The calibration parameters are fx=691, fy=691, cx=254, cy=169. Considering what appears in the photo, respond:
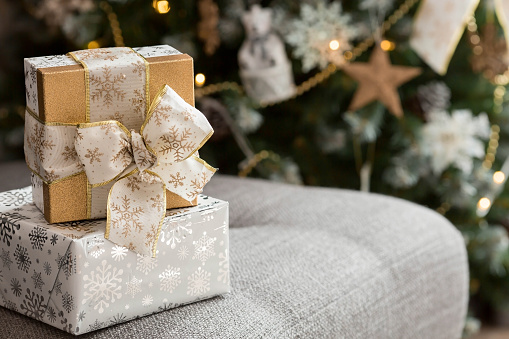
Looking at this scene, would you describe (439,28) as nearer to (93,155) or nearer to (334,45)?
(334,45)

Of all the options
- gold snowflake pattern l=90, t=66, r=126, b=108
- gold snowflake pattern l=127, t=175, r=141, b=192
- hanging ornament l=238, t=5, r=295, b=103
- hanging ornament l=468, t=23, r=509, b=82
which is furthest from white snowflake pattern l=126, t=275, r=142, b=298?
hanging ornament l=468, t=23, r=509, b=82

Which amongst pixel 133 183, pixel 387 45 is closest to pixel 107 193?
pixel 133 183

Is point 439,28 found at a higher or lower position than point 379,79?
higher

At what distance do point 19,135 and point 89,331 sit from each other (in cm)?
115

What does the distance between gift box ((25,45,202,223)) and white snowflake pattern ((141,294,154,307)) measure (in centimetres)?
11

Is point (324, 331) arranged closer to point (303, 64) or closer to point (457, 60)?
point (303, 64)

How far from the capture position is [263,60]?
163 centimetres

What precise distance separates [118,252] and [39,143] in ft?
0.50

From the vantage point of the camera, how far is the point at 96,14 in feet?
5.66

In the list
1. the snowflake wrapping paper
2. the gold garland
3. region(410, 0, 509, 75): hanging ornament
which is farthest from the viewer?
the gold garland

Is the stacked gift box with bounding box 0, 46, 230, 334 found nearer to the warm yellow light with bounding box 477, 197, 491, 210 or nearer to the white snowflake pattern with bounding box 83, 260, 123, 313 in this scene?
the white snowflake pattern with bounding box 83, 260, 123, 313

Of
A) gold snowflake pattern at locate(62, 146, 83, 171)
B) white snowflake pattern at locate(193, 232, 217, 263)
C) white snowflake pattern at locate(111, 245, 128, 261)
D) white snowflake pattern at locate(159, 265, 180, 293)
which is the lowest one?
white snowflake pattern at locate(159, 265, 180, 293)

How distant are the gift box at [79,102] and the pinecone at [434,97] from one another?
104 centimetres

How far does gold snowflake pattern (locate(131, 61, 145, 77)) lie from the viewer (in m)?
0.79
